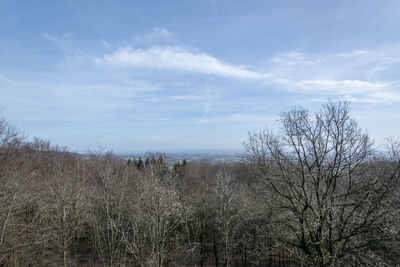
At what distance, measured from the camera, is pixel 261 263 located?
2444 cm

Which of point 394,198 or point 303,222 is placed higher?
point 394,198

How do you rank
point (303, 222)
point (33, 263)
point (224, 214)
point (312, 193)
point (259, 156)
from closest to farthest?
1. point (303, 222)
2. point (312, 193)
3. point (259, 156)
4. point (33, 263)
5. point (224, 214)

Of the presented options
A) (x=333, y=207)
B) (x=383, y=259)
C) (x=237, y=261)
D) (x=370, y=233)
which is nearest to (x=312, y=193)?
(x=333, y=207)

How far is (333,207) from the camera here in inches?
373

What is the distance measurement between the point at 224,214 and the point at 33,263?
524 inches

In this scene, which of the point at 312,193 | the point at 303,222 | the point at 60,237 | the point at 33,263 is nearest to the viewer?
the point at 303,222

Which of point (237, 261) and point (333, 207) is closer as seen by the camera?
point (333, 207)

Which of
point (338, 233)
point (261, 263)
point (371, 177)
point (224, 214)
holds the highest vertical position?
point (371, 177)

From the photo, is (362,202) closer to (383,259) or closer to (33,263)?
(383,259)

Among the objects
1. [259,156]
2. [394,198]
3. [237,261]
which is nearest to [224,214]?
[237,261]

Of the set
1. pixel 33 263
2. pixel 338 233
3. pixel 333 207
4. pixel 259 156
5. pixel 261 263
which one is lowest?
pixel 261 263

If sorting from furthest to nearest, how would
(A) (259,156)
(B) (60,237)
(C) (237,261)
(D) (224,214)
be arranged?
1. (C) (237,261)
2. (D) (224,214)
3. (B) (60,237)
4. (A) (259,156)

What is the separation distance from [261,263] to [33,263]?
65.0 feet

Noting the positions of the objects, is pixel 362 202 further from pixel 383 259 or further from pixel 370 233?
pixel 383 259
